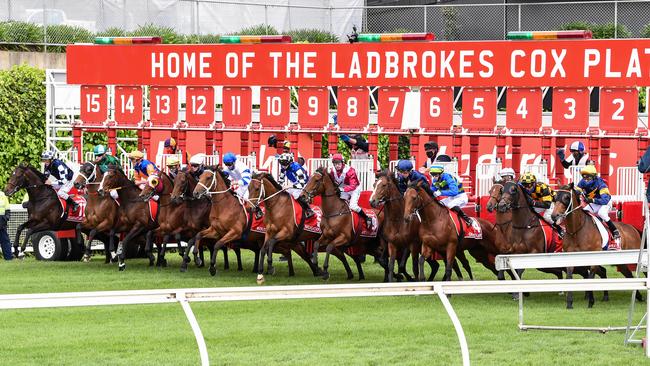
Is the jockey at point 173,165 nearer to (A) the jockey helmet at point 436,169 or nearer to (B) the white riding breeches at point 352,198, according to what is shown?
(B) the white riding breeches at point 352,198

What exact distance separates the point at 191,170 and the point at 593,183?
5969mm

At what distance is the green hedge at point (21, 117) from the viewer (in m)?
24.6

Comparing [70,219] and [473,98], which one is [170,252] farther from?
[473,98]

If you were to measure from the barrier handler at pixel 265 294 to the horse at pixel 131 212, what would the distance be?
10.9 meters

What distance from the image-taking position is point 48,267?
786 inches

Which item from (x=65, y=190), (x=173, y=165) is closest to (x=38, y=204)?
(x=65, y=190)

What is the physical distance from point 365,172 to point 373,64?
1.57 m

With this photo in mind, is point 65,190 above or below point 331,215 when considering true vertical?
above

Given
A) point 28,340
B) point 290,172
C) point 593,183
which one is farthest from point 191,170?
point 28,340

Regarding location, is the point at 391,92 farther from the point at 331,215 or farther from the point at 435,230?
the point at 435,230

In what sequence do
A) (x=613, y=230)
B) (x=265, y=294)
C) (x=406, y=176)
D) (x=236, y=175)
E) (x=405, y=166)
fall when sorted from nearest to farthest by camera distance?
(x=265, y=294) < (x=613, y=230) < (x=405, y=166) < (x=406, y=176) < (x=236, y=175)

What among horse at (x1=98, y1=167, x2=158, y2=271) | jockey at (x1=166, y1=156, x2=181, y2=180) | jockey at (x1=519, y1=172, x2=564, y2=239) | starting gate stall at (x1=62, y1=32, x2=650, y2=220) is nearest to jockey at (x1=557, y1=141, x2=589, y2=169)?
starting gate stall at (x1=62, y1=32, x2=650, y2=220)

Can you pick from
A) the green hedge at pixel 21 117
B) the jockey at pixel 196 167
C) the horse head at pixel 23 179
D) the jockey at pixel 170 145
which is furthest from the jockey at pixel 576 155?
the green hedge at pixel 21 117

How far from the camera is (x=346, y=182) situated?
17938mm
